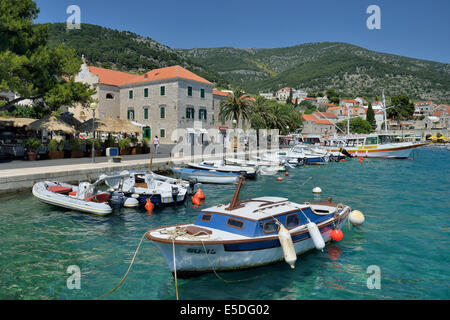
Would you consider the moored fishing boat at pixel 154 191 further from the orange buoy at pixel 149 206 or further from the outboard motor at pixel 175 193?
the orange buoy at pixel 149 206

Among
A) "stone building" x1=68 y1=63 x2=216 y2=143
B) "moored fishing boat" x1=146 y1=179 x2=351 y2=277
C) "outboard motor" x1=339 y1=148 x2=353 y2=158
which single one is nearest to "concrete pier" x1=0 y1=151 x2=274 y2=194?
"moored fishing boat" x1=146 y1=179 x2=351 y2=277

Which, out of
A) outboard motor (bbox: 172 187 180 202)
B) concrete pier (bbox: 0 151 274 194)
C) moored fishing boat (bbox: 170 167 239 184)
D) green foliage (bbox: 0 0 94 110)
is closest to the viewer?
outboard motor (bbox: 172 187 180 202)

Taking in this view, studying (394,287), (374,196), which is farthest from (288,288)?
(374,196)

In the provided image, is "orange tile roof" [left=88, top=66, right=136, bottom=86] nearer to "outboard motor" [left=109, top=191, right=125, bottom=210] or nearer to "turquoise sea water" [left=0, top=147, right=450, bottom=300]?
"turquoise sea water" [left=0, top=147, right=450, bottom=300]

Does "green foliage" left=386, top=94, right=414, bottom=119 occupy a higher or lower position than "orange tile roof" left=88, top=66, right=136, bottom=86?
higher

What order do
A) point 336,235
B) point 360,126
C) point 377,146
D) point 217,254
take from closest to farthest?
1. point 217,254
2. point 336,235
3. point 377,146
4. point 360,126

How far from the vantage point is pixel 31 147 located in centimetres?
2506

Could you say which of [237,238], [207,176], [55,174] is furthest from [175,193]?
[237,238]

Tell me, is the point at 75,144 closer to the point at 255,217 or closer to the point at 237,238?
the point at 255,217

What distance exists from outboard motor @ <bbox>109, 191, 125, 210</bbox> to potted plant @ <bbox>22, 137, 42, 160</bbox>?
1301 cm

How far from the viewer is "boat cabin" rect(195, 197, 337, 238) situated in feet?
31.7

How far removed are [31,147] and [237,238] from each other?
75.2ft

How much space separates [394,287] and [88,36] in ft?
638

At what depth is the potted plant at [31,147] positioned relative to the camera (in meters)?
24.6
